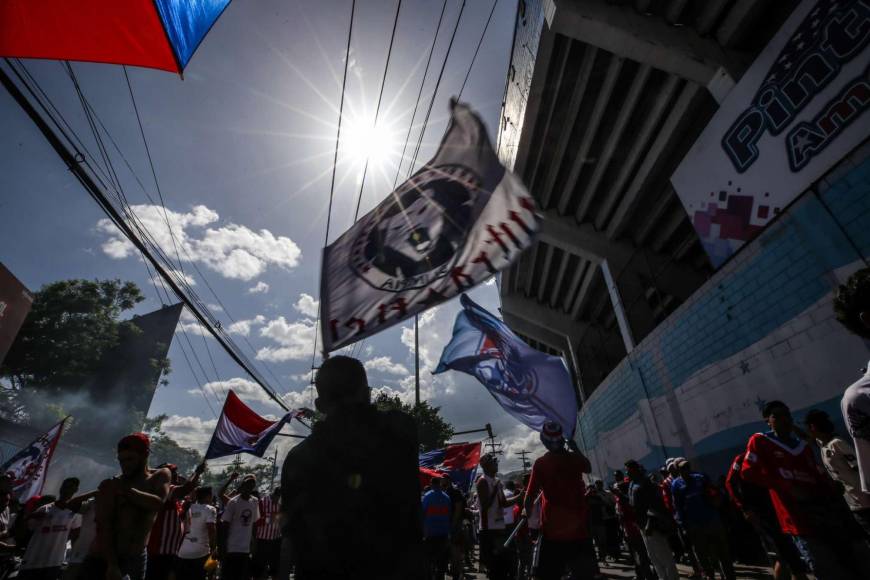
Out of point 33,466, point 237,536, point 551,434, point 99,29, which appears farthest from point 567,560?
point 33,466

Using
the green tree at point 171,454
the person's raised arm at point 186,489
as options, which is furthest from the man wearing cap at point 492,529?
the green tree at point 171,454

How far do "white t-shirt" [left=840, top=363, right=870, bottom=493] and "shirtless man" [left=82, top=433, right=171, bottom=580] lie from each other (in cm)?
464

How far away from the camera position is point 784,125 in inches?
236

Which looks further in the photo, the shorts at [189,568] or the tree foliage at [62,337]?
the tree foliage at [62,337]

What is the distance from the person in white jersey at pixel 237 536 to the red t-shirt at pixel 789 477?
22.0ft

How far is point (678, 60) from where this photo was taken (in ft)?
26.8

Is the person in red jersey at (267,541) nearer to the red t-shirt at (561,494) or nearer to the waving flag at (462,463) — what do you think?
the waving flag at (462,463)

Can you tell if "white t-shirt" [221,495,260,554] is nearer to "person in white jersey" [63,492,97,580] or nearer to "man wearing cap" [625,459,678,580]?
"person in white jersey" [63,492,97,580]

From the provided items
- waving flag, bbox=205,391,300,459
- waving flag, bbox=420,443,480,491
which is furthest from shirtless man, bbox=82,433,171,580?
waving flag, bbox=420,443,480,491

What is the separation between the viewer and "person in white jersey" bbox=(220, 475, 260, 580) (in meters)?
6.18

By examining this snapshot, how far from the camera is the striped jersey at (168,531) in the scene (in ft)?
15.1

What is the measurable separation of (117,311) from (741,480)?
48595mm

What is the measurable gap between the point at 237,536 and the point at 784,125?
10524mm

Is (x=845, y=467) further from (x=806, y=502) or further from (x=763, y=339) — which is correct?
(x=763, y=339)
